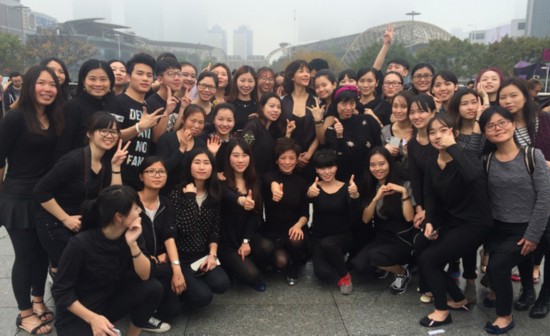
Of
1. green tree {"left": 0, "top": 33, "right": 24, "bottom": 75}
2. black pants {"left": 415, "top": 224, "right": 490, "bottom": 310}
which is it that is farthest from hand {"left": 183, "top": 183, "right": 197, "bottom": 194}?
green tree {"left": 0, "top": 33, "right": 24, "bottom": 75}

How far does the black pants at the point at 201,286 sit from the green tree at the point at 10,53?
148ft

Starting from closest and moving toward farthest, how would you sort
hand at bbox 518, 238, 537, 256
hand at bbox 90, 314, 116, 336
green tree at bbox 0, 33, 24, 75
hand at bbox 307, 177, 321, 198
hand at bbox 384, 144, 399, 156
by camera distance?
1. hand at bbox 90, 314, 116, 336
2. hand at bbox 518, 238, 537, 256
3. hand at bbox 307, 177, 321, 198
4. hand at bbox 384, 144, 399, 156
5. green tree at bbox 0, 33, 24, 75

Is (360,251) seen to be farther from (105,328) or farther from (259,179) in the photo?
(105,328)

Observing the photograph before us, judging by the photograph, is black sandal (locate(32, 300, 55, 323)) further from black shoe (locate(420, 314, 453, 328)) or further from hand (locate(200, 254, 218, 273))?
Answer: black shoe (locate(420, 314, 453, 328))

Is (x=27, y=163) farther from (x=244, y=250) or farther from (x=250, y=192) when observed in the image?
(x=244, y=250)

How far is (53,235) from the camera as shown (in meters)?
3.07

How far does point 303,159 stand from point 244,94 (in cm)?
107

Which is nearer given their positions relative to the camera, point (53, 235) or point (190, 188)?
point (53, 235)

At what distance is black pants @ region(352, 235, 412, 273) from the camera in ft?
12.7

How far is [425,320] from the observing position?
331 centimetres

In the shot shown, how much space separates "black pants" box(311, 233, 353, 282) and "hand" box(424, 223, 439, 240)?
0.83 m

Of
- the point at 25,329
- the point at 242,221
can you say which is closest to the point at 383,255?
the point at 242,221

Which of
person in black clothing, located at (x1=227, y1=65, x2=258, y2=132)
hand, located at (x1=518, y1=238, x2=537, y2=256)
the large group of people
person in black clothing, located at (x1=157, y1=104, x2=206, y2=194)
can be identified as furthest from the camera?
person in black clothing, located at (x1=227, y1=65, x2=258, y2=132)

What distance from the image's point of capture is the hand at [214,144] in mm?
3937
